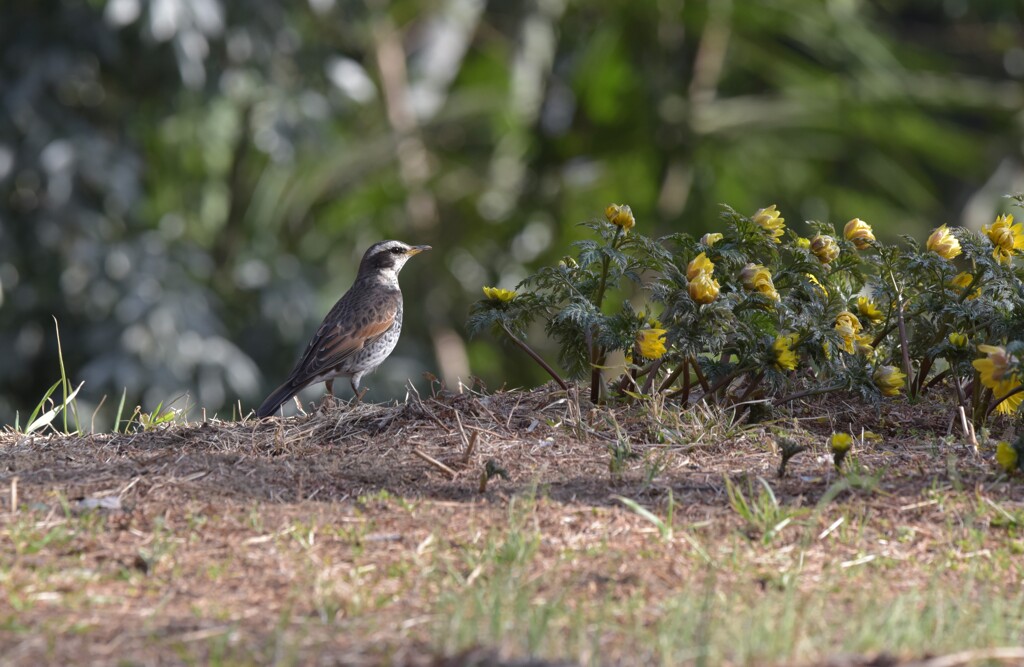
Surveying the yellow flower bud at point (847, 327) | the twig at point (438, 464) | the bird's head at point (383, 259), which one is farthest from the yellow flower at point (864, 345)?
the bird's head at point (383, 259)

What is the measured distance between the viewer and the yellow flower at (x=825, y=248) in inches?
197

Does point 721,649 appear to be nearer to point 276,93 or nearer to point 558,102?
point 276,93

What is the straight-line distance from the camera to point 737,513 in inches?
163

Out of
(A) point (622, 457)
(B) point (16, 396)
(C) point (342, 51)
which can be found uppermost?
(C) point (342, 51)

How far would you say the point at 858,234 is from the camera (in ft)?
16.8

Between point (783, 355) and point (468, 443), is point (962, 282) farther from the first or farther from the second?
point (468, 443)

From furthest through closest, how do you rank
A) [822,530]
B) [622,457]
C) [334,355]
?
1. [334,355]
2. [622,457]
3. [822,530]

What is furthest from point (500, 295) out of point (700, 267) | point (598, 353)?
point (700, 267)

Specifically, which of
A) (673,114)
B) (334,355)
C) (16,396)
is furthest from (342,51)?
(334,355)

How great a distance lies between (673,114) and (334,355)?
679 cm

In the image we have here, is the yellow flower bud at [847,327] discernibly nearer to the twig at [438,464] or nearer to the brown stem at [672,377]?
the brown stem at [672,377]

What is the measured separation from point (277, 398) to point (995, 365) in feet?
11.7

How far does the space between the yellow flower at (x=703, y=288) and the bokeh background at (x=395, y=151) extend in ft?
18.8

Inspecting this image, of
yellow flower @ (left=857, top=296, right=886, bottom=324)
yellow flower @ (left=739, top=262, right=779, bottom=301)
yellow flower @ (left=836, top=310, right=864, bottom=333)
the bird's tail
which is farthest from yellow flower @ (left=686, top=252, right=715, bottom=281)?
the bird's tail
